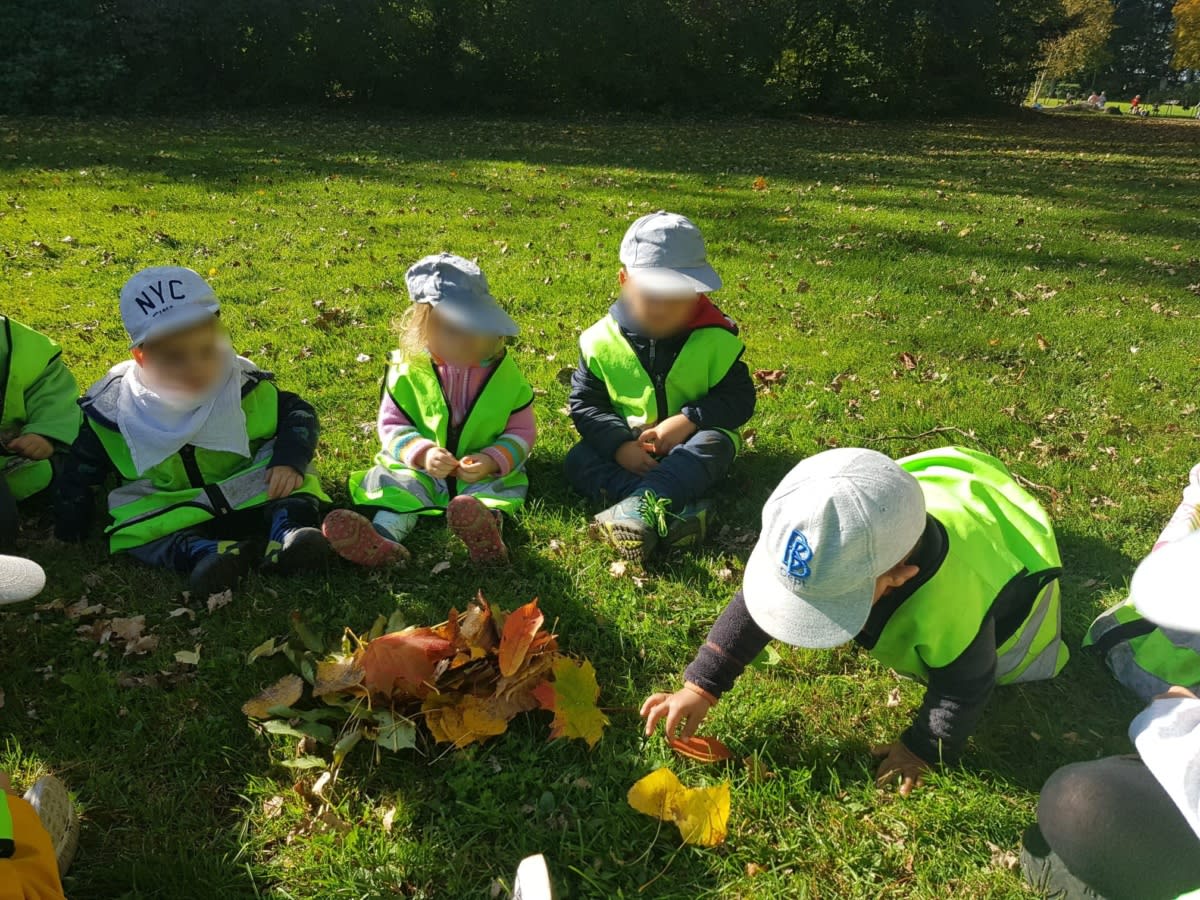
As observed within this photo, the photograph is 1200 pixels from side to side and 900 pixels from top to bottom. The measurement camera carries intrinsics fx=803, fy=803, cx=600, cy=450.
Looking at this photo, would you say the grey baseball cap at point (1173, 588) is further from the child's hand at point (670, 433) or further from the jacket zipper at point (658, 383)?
the jacket zipper at point (658, 383)

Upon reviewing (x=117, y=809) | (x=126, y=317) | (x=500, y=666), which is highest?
(x=126, y=317)

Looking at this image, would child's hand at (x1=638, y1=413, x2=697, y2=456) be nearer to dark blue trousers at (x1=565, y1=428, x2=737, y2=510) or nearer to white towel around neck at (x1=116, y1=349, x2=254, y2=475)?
dark blue trousers at (x1=565, y1=428, x2=737, y2=510)

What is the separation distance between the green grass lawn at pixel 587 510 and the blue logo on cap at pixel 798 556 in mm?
820

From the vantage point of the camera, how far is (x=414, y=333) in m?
3.42

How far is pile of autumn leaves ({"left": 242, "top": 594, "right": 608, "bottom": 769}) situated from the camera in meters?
2.28

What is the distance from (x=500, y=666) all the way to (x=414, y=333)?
Result: 1643 mm

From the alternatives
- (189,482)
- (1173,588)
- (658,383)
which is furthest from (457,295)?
(1173,588)

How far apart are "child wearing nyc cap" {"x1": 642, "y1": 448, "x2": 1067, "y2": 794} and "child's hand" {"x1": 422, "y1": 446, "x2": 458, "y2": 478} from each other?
140 cm

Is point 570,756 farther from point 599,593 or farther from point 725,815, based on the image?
point 599,593

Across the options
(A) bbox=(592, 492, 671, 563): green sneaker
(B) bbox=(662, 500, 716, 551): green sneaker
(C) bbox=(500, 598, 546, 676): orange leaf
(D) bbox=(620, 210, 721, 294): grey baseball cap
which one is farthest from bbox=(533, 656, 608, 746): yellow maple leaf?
(D) bbox=(620, 210, 721, 294): grey baseball cap

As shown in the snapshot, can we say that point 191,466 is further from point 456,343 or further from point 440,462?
point 456,343

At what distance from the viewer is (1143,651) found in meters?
2.45

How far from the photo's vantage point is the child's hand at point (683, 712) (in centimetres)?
222

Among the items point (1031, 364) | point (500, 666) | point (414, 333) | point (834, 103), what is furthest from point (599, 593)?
point (834, 103)
